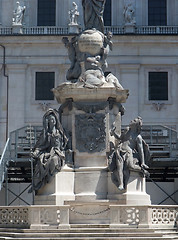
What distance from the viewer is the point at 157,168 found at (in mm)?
45500

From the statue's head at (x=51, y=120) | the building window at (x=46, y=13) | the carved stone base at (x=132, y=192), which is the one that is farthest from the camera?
the building window at (x=46, y=13)

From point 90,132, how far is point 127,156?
162 cm

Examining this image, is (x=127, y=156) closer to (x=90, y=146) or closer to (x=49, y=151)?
(x=90, y=146)

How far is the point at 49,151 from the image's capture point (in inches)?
1133

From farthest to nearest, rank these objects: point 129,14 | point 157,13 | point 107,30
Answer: point 157,13 → point 129,14 → point 107,30

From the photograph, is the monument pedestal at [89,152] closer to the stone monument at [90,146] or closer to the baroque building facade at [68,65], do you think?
the stone monument at [90,146]

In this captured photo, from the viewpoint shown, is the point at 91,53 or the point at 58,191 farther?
the point at 91,53

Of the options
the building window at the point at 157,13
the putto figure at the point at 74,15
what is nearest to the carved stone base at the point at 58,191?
the putto figure at the point at 74,15

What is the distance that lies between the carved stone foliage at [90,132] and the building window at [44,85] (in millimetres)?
27866

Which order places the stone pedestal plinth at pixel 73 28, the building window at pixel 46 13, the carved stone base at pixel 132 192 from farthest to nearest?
1. the building window at pixel 46 13
2. the stone pedestal plinth at pixel 73 28
3. the carved stone base at pixel 132 192

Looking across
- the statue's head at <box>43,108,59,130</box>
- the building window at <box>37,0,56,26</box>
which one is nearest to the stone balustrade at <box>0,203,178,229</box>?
the statue's head at <box>43,108,59,130</box>

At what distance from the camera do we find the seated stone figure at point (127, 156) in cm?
2812

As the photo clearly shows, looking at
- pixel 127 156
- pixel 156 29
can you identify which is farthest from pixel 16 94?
pixel 127 156

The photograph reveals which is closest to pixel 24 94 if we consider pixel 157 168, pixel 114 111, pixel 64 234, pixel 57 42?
pixel 57 42
